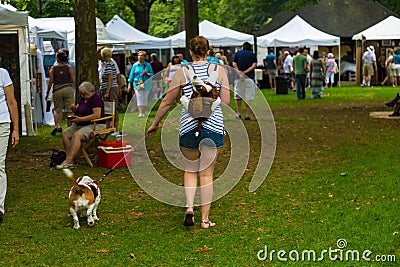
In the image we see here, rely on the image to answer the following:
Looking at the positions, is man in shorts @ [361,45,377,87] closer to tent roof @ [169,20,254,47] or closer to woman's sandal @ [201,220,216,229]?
tent roof @ [169,20,254,47]

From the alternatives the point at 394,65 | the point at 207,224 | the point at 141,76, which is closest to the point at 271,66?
the point at 394,65

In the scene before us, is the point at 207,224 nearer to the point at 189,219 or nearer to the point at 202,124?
the point at 189,219

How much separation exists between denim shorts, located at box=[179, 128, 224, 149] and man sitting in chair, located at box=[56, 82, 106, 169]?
4371 millimetres

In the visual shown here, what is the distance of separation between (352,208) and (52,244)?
319cm

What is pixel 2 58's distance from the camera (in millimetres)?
16969

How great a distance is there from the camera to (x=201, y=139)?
7.56 m

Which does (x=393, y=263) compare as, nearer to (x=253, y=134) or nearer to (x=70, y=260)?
(x=70, y=260)

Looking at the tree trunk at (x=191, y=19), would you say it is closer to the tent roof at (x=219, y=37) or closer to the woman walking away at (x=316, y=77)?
the woman walking away at (x=316, y=77)

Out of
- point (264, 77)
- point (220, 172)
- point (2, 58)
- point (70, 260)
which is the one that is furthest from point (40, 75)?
point (264, 77)

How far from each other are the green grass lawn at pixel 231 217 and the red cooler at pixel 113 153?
0.19 meters

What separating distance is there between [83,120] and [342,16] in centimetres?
3670

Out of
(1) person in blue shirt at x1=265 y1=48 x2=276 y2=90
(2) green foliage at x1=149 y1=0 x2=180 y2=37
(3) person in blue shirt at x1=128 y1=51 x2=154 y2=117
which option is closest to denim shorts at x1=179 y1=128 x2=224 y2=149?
(3) person in blue shirt at x1=128 y1=51 x2=154 y2=117

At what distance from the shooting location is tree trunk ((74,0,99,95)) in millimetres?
12688

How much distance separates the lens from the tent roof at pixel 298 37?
37531 mm
